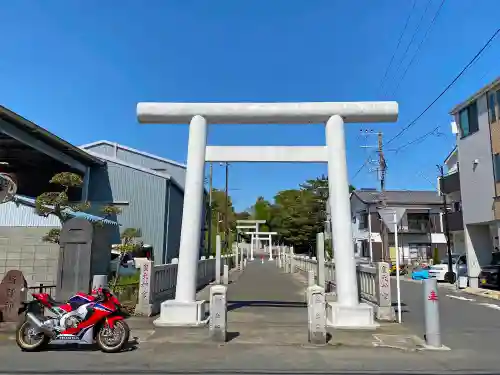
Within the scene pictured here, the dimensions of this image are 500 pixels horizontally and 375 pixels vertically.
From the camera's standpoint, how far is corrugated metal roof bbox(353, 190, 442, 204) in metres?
41.6

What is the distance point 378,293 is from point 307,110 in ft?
15.9

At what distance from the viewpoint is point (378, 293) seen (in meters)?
10.4

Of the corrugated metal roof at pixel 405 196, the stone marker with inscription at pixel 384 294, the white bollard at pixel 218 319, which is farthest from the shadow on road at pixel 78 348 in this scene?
the corrugated metal roof at pixel 405 196

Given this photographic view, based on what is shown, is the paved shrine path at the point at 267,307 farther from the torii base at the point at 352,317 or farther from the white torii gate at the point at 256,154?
the white torii gate at the point at 256,154

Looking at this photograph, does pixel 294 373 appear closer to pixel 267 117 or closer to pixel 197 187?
pixel 197 187

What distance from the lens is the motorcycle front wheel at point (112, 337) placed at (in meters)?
6.99

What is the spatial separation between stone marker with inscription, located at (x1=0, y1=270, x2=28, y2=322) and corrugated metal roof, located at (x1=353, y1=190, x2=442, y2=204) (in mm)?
35239

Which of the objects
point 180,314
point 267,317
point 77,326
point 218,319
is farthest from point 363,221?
point 77,326

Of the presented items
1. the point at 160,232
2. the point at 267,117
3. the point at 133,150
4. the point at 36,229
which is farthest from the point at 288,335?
the point at 133,150

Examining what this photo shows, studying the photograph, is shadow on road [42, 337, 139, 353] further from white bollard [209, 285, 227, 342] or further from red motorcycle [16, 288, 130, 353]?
white bollard [209, 285, 227, 342]

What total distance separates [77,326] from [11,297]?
127 inches

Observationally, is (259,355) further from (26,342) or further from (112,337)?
(26,342)

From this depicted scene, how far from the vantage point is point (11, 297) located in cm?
917

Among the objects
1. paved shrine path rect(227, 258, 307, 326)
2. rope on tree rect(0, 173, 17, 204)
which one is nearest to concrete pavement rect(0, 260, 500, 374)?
paved shrine path rect(227, 258, 307, 326)
